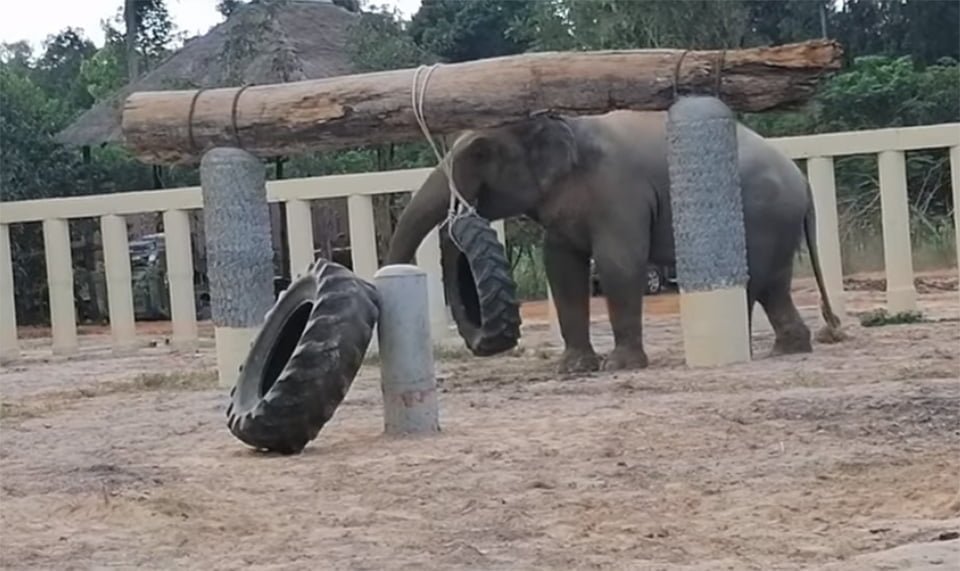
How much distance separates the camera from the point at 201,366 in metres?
11.8

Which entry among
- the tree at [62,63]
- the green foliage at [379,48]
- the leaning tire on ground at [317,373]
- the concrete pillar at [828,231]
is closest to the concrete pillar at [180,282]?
the concrete pillar at [828,231]

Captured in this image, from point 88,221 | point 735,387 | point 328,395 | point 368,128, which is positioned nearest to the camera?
point 328,395

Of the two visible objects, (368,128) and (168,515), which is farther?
(368,128)

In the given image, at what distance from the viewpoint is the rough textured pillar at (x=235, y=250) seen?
959 cm

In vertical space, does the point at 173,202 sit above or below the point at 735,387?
above

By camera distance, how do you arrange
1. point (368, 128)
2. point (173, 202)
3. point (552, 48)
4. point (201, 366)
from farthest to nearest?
1. point (552, 48)
2. point (173, 202)
3. point (201, 366)
4. point (368, 128)

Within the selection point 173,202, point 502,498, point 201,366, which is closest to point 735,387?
point 502,498

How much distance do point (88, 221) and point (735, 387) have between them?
46.1 feet

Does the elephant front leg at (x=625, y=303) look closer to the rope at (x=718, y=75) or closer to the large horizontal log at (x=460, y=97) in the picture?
the large horizontal log at (x=460, y=97)

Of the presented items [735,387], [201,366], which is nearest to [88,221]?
[201,366]

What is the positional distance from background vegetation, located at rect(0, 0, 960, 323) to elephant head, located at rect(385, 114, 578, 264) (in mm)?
7717

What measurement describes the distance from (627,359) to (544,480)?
3.81 m

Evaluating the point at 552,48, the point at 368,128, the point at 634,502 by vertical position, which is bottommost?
the point at 634,502

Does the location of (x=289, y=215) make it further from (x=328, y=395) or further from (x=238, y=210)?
(x=328, y=395)
